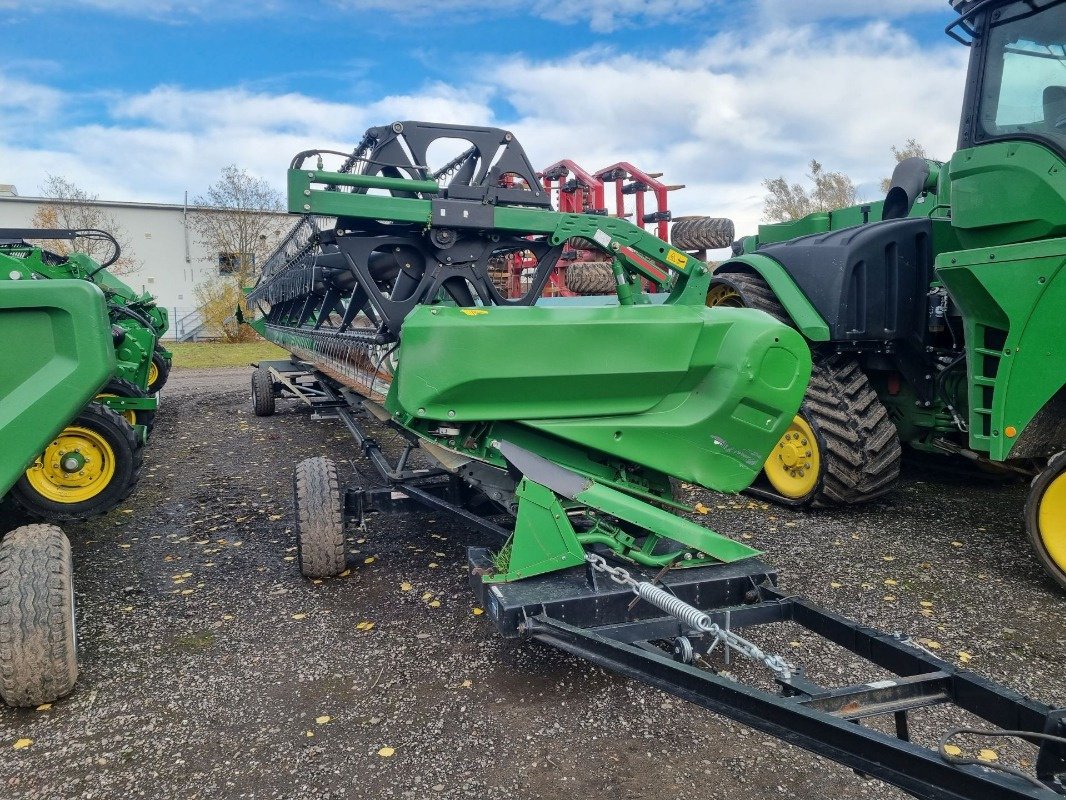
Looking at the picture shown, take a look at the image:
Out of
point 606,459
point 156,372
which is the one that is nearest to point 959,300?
point 606,459

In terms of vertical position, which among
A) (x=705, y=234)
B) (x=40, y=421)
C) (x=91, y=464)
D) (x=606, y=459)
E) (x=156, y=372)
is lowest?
(x=91, y=464)

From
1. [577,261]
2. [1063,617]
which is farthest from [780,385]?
[577,261]

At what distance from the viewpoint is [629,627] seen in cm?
278

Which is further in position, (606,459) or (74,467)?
(74,467)

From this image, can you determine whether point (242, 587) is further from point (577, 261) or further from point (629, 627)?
point (577, 261)

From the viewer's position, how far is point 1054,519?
12.7 ft

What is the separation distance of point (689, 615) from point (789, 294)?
3417 millimetres

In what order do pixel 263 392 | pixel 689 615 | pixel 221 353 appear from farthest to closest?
pixel 221 353, pixel 263 392, pixel 689 615

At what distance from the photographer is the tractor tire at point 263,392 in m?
10.1

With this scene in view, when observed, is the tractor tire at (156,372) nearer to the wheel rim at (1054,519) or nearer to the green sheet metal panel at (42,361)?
the green sheet metal panel at (42,361)

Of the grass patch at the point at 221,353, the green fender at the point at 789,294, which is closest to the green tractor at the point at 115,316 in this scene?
the green fender at the point at 789,294

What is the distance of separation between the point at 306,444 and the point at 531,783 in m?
6.31

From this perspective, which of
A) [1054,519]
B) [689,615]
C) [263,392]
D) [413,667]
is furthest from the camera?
[263,392]

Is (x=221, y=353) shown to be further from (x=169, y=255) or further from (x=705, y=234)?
(x=705, y=234)
